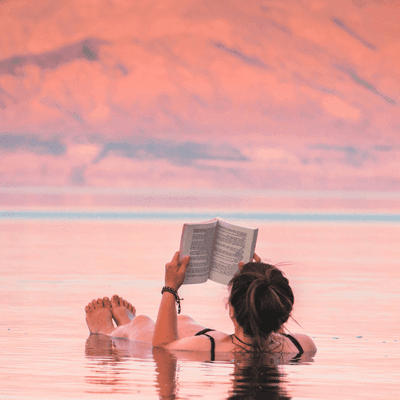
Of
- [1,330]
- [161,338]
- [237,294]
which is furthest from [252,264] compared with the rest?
[1,330]

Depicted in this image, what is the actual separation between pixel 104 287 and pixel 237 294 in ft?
14.7

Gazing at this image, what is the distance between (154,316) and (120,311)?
31.1 inches

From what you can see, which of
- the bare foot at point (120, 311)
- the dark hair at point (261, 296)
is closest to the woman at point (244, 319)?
the dark hair at point (261, 296)

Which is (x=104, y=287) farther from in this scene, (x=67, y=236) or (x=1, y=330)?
(x=67, y=236)

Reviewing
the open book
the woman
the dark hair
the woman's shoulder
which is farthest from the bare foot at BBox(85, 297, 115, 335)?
the dark hair

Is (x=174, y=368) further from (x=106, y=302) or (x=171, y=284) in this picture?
(x=106, y=302)

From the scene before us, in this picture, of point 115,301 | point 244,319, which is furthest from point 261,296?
point 115,301

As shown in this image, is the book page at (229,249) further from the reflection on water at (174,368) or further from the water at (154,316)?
the reflection on water at (174,368)

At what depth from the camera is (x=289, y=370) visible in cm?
480

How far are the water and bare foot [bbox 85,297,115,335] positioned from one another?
11 centimetres

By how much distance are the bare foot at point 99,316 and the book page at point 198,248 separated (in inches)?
58.7

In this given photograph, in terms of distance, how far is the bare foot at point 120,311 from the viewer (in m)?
6.27

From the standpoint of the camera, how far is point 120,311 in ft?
20.7

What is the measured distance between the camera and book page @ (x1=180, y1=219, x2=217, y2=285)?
4.80 meters
